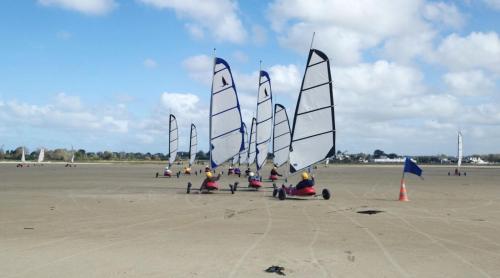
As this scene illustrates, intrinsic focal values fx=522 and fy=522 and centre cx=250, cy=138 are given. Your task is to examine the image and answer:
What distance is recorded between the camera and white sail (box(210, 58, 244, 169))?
26.2m

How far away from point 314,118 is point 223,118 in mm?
6080

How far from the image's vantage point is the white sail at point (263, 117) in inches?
1240

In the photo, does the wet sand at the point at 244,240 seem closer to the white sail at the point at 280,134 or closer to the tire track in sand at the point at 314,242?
the tire track in sand at the point at 314,242

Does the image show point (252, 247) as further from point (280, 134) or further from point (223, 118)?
point (280, 134)

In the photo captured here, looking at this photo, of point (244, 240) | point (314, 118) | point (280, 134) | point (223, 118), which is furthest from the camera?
point (280, 134)

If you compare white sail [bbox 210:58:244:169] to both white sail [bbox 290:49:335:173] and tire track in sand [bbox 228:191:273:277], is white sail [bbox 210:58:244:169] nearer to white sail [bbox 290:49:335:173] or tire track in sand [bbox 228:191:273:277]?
white sail [bbox 290:49:335:173]

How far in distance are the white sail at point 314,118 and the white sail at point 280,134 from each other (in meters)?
12.0

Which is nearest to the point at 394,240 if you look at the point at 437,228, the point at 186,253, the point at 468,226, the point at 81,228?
the point at 437,228

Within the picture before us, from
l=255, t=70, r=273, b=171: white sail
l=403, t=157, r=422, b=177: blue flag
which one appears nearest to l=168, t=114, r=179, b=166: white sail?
l=255, t=70, r=273, b=171: white sail

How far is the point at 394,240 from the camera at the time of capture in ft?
33.2

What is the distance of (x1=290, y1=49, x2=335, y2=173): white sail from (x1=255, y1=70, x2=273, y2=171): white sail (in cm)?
949

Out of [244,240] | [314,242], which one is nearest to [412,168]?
[314,242]

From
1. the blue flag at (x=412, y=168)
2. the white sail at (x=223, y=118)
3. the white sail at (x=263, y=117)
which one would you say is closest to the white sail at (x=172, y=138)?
the white sail at (x=263, y=117)

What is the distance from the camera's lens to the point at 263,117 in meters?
32.5
